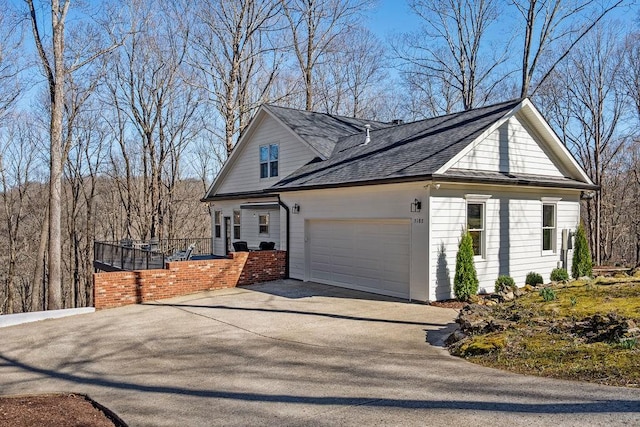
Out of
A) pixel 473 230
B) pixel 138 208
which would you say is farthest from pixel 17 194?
pixel 473 230

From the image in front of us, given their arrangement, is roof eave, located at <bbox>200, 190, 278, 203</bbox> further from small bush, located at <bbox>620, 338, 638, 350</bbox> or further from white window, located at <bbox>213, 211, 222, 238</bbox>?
small bush, located at <bbox>620, 338, 638, 350</bbox>

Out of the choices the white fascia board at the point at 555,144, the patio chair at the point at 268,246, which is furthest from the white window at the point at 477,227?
the patio chair at the point at 268,246

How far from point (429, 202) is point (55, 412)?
860cm

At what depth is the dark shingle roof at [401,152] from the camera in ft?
40.4

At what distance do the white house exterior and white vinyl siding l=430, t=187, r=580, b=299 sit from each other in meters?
0.03

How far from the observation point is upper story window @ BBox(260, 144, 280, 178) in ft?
62.6

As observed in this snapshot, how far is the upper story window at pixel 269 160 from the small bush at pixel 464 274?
9203mm

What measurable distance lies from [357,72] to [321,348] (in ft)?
100

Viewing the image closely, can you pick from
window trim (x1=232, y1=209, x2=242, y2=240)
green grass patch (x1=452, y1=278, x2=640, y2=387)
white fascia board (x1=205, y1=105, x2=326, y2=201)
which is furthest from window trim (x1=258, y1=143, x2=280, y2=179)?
green grass patch (x1=452, y1=278, x2=640, y2=387)

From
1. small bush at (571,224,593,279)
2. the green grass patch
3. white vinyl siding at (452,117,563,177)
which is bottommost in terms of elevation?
the green grass patch

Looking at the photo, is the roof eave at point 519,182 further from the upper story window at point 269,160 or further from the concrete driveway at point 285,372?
the upper story window at point 269,160

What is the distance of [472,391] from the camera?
5.61 metres

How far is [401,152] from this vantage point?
1396 cm

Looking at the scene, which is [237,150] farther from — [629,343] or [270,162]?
[629,343]
